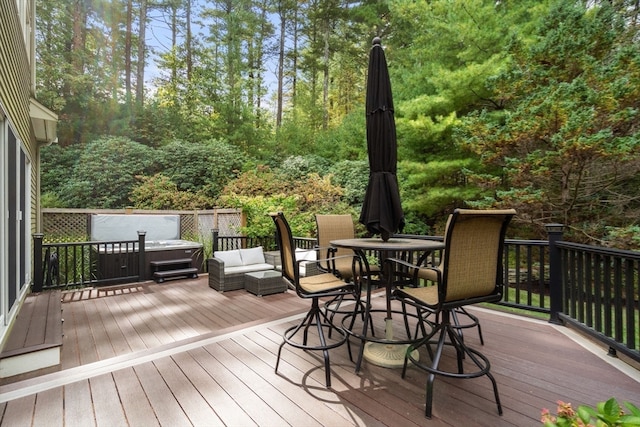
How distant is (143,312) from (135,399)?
2178mm

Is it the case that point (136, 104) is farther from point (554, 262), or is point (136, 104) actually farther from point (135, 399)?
point (554, 262)

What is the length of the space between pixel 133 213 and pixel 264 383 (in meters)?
7.23

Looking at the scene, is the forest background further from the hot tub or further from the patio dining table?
the patio dining table

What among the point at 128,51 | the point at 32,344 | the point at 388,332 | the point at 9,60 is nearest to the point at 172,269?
the point at 32,344

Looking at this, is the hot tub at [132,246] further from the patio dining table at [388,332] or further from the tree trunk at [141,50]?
the tree trunk at [141,50]

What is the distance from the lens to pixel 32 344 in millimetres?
2471

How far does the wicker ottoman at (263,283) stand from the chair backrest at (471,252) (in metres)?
3.18

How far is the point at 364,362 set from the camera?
2.54m

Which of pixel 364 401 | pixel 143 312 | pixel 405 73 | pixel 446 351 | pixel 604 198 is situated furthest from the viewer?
pixel 405 73

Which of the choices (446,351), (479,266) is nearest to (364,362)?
(446,351)

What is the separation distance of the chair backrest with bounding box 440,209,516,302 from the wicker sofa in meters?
3.72

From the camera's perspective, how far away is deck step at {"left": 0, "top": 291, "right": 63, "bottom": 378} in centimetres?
233

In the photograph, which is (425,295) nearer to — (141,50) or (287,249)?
(287,249)

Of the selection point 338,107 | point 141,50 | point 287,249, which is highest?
point 141,50
